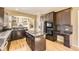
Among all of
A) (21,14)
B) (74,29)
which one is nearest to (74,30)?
(74,29)

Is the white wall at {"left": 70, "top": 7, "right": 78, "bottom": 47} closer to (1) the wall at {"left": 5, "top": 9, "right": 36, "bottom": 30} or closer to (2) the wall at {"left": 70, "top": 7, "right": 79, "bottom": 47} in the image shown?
(2) the wall at {"left": 70, "top": 7, "right": 79, "bottom": 47}

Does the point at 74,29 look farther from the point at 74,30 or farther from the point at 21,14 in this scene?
the point at 21,14

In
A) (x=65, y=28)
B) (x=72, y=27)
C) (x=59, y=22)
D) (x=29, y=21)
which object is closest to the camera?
(x=29, y=21)

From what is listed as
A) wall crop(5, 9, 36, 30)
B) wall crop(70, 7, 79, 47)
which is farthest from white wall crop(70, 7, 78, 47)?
wall crop(5, 9, 36, 30)

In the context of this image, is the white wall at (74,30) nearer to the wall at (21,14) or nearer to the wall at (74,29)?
the wall at (74,29)

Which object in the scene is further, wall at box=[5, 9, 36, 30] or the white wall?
the white wall

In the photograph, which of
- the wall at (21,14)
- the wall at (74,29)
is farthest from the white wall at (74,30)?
the wall at (21,14)
